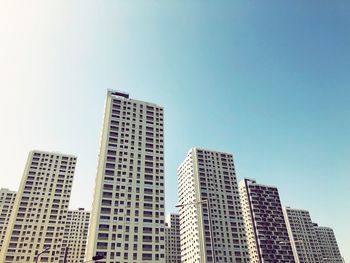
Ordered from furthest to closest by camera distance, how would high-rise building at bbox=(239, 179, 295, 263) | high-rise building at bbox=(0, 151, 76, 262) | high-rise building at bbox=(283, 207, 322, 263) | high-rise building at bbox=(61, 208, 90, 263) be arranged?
high-rise building at bbox=(283, 207, 322, 263), high-rise building at bbox=(61, 208, 90, 263), high-rise building at bbox=(239, 179, 295, 263), high-rise building at bbox=(0, 151, 76, 262)

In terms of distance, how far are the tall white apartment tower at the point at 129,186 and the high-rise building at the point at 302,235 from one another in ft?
348

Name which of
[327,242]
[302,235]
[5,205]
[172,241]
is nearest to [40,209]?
[5,205]

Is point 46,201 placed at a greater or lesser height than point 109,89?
lesser

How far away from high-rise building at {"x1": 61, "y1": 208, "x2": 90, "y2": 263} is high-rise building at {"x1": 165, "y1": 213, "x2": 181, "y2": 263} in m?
47.4

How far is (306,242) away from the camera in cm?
15225

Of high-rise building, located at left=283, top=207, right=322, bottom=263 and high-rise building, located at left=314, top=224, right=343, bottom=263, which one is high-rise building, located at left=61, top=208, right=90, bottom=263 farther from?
high-rise building, located at left=314, top=224, right=343, bottom=263

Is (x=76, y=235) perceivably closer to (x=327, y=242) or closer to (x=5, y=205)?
(x=5, y=205)

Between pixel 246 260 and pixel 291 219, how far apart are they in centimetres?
7675

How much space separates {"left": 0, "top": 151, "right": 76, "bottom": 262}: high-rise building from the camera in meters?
96.3

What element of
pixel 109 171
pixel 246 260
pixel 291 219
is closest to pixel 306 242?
pixel 291 219

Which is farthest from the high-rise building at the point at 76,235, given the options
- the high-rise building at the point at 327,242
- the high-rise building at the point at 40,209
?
the high-rise building at the point at 327,242

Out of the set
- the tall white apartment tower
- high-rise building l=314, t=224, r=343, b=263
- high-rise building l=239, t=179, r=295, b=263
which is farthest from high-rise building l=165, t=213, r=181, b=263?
high-rise building l=314, t=224, r=343, b=263

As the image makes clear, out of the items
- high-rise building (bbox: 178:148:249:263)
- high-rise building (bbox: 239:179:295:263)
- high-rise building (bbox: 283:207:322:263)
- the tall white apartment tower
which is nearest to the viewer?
the tall white apartment tower

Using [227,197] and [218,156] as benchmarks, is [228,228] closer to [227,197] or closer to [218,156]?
[227,197]
